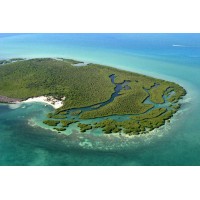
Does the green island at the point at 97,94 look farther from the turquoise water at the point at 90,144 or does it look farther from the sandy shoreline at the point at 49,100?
the turquoise water at the point at 90,144

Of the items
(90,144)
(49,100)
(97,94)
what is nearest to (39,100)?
(49,100)

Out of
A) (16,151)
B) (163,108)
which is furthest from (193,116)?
(16,151)

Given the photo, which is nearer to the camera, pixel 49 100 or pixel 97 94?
pixel 49 100

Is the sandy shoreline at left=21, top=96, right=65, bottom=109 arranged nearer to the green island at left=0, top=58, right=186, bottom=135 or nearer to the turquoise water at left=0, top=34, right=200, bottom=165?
the green island at left=0, top=58, right=186, bottom=135

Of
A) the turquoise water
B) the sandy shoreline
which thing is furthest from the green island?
the turquoise water

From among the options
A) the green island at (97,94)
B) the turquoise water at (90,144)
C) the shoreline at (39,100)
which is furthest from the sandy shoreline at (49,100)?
the turquoise water at (90,144)

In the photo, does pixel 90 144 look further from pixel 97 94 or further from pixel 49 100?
pixel 97 94

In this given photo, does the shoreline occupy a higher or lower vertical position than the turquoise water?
higher

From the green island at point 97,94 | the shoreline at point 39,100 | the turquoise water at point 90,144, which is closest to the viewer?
the turquoise water at point 90,144
